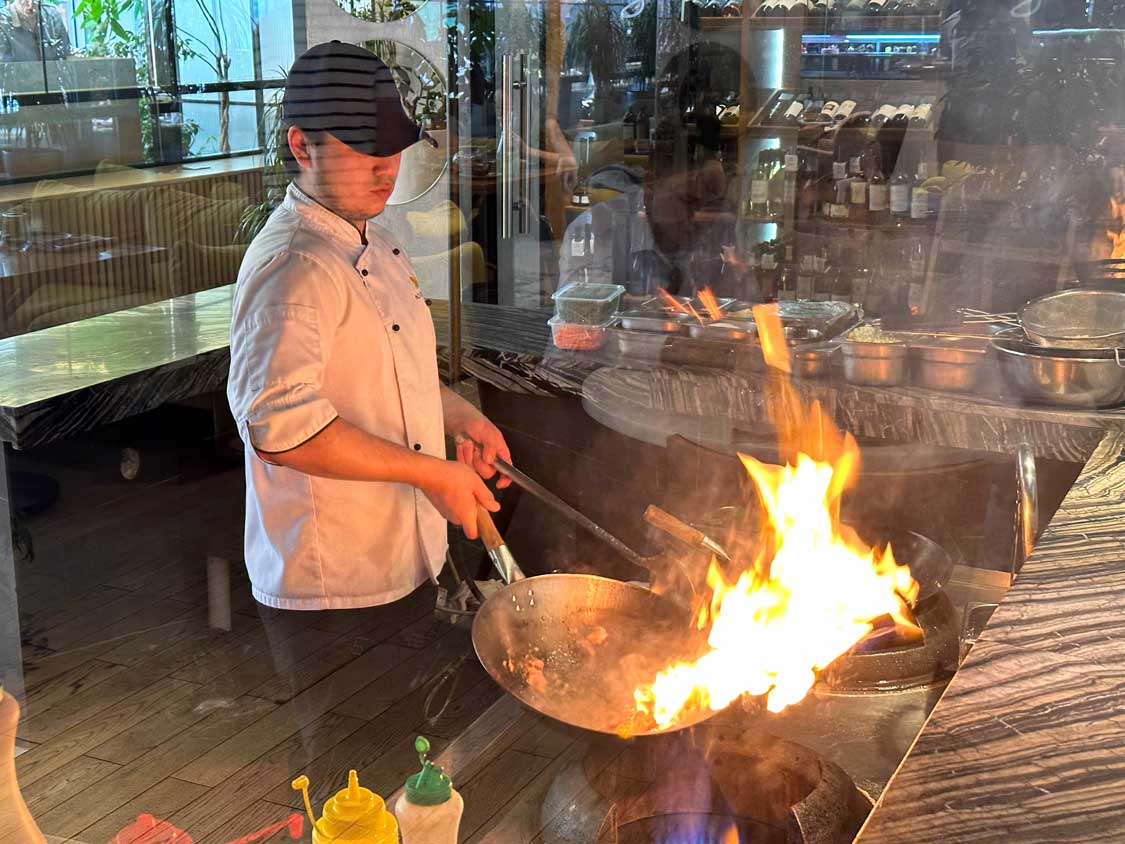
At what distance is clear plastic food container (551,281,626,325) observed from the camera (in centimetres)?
241

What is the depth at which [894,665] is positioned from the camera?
4.01 ft

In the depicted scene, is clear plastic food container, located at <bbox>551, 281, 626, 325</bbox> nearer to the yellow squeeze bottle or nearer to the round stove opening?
the round stove opening

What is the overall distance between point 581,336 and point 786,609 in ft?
3.48

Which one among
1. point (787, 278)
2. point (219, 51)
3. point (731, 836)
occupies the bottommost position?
point (731, 836)

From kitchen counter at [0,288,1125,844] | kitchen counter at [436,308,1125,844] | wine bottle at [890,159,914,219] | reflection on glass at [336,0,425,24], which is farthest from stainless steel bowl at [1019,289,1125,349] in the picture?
reflection on glass at [336,0,425,24]

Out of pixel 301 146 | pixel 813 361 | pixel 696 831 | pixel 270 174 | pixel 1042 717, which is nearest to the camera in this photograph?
pixel 1042 717

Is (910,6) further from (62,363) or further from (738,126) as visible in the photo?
(62,363)

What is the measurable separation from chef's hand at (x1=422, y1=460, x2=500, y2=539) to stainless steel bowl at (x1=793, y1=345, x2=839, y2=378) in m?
1.00

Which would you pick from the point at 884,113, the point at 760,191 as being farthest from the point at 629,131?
the point at 884,113

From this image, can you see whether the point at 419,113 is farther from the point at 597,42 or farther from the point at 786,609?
the point at 786,609

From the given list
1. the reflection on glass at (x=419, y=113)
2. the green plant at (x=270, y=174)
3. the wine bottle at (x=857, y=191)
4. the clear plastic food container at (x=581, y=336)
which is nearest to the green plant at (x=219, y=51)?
the green plant at (x=270, y=174)

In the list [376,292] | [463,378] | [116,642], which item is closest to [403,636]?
[376,292]

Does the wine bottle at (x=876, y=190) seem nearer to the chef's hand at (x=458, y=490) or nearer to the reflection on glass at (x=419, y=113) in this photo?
the reflection on glass at (x=419, y=113)

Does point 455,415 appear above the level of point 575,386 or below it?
above
